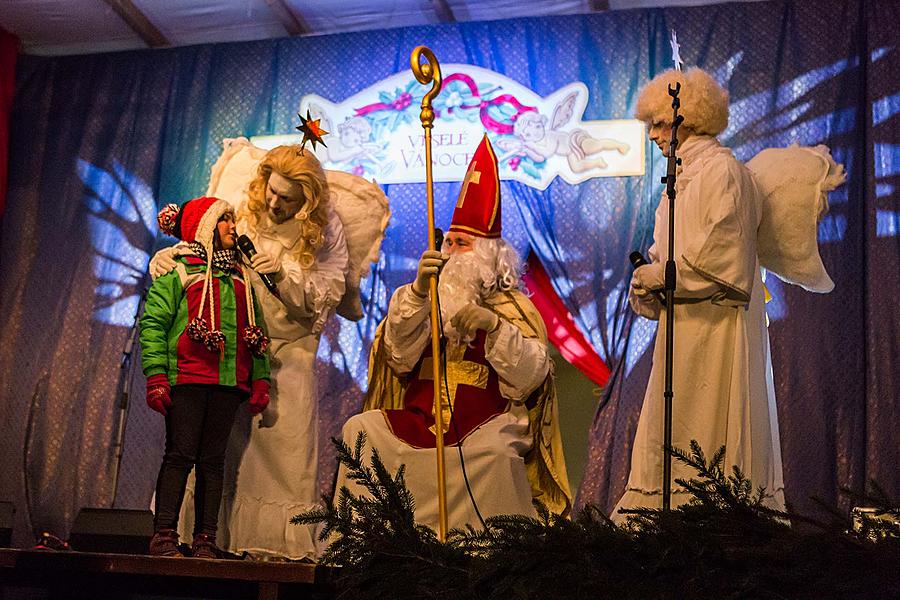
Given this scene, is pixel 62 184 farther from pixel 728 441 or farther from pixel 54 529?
pixel 728 441

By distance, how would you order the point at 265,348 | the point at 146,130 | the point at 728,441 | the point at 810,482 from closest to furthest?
the point at 728,441 < the point at 265,348 < the point at 810,482 < the point at 146,130

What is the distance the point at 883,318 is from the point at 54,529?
15.2 feet

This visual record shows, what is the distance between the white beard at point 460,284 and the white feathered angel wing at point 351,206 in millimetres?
393

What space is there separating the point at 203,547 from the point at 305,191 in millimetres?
1383

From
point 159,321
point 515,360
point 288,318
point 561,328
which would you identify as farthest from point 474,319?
point 561,328

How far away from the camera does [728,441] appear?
11.6 feet

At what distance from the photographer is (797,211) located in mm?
3863

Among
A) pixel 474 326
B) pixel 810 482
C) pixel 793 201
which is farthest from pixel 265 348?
pixel 810 482

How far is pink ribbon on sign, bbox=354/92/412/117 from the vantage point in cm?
650

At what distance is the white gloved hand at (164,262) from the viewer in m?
3.79

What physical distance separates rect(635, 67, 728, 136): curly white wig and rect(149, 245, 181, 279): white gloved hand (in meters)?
1.76

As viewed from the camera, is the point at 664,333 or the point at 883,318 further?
the point at 883,318

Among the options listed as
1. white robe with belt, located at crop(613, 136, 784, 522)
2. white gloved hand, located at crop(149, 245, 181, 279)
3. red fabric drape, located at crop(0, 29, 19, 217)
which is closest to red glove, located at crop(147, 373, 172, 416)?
white gloved hand, located at crop(149, 245, 181, 279)

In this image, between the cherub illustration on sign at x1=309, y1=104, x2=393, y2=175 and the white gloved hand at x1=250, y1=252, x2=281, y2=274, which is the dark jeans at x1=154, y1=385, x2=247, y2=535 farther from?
the cherub illustration on sign at x1=309, y1=104, x2=393, y2=175
